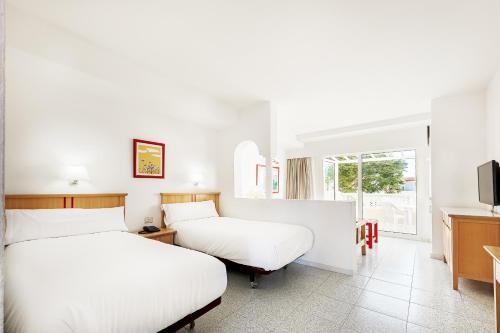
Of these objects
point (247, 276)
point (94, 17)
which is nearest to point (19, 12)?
point (94, 17)

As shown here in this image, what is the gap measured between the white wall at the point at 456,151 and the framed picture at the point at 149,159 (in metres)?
4.42

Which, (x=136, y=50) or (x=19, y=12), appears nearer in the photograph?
(x=19, y=12)

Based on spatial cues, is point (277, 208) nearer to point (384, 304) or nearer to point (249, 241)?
point (249, 241)

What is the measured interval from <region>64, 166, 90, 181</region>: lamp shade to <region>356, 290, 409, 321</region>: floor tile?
339 cm

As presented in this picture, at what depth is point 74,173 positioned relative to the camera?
2.90 meters

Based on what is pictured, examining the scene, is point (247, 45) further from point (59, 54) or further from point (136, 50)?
point (59, 54)

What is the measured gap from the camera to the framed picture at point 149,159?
12.0 feet

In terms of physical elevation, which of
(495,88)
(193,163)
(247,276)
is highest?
(495,88)

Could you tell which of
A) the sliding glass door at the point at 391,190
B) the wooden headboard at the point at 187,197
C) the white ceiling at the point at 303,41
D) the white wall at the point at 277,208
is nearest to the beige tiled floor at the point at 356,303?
the white wall at the point at 277,208

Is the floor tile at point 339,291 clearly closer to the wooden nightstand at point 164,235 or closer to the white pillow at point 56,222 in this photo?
the wooden nightstand at point 164,235

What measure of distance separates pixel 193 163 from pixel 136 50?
7.21 ft

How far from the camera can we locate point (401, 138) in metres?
5.38

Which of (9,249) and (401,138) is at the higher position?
(401,138)

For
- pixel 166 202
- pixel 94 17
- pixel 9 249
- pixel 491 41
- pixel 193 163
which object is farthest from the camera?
pixel 193 163
